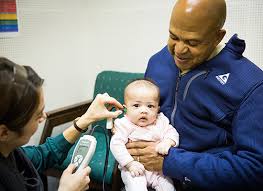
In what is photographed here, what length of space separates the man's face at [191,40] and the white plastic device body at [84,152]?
19.9 inches

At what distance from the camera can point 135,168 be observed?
4.36 feet

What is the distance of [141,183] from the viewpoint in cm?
131

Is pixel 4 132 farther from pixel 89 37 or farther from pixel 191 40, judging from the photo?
pixel 89 37

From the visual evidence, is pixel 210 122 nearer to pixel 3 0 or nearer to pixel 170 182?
pixel 170 182

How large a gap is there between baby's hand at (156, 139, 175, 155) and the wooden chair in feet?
1.44

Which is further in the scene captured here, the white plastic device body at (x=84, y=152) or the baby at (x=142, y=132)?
the baby at (x=142, y=132)

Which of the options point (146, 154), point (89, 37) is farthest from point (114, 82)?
point (146, 154)

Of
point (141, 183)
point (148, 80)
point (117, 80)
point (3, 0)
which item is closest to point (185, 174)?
→ point (141, 183)

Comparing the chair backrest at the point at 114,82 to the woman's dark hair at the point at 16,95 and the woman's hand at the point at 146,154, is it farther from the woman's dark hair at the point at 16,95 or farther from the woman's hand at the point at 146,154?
the woman's dark hair at the point at 16,95

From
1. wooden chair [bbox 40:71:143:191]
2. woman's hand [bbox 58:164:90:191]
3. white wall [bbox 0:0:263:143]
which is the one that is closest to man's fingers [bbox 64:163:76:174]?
woman's hand [bbox 58:164:90:191]

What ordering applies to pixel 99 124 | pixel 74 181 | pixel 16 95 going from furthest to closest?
pixel 99 124 → pixel 74 181 → pixel 16 95

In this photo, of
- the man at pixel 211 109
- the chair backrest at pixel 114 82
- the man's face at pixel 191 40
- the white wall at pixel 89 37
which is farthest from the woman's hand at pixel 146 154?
the white wall at pixel 89 37

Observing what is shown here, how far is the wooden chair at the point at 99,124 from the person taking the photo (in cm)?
201

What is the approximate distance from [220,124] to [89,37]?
2.03 meters
